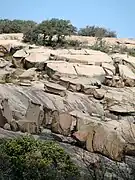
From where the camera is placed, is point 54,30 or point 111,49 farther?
point 111,49

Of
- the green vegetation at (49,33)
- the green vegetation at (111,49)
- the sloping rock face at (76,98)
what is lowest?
the sloping rock face at (76,98)

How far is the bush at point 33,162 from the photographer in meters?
6.21

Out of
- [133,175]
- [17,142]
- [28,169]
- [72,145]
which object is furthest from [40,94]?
[133,175]

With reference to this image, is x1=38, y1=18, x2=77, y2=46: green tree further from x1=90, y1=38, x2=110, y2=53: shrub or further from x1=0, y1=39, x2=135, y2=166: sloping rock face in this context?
x1=0, y1=39, x2=135, y2=166: sloping rock face

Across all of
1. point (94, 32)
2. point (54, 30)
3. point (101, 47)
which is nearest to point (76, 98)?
point (101, 47)

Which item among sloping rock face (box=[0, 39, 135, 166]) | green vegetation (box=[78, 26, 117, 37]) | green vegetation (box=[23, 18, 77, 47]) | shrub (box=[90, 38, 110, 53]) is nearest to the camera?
sloping rock face (box=[0, 39, 135, 166])

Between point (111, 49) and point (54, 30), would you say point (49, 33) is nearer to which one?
Answer: point (54, 30)

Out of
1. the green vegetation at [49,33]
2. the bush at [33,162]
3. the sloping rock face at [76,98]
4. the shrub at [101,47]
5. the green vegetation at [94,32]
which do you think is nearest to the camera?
the bush at [33,162]

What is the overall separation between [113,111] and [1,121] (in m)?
4.85

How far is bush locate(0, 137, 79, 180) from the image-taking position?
6205 millimetres

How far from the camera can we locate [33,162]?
291 inches

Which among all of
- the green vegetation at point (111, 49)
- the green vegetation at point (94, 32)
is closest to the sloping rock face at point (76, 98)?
the green vegetation at point (111, 49)

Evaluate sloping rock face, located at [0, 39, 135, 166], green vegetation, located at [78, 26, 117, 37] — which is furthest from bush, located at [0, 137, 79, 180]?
green vegetation, located at [78, 26, 117, 37]

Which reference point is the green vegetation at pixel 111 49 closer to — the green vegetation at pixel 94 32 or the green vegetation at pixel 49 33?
the green vegetation at pixel 49 33
